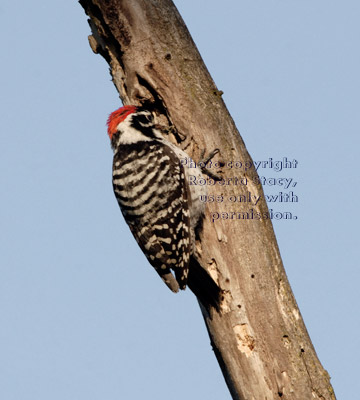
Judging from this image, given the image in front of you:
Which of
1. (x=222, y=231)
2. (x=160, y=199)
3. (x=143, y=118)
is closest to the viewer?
(x=222, y=231)

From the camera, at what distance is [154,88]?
4.68m

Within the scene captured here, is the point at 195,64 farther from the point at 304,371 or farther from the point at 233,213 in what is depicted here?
the point at 304,371

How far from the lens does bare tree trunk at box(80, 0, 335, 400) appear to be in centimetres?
402

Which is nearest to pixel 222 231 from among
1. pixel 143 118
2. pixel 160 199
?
pixel 160 199

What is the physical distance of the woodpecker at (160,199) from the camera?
458 cm

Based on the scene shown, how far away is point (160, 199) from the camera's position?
4637mm

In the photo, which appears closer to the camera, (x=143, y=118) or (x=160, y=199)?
(x=160, y=199)

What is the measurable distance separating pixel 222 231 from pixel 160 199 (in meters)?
0.60

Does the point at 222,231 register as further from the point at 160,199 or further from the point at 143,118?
the point at 143,118

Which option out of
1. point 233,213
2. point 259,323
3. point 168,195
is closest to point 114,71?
point 168,195

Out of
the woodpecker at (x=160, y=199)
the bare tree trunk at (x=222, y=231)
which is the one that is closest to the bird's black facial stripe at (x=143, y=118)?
the woodpecker at (x=160, y=199)

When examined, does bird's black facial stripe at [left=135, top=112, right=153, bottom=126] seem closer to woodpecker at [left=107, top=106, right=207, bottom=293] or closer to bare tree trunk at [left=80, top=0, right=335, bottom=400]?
woodpecker at [left=107, top=106, right=207, bottom=293]

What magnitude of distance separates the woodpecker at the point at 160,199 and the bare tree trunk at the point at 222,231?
0.42ft

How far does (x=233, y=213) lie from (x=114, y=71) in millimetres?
1635
